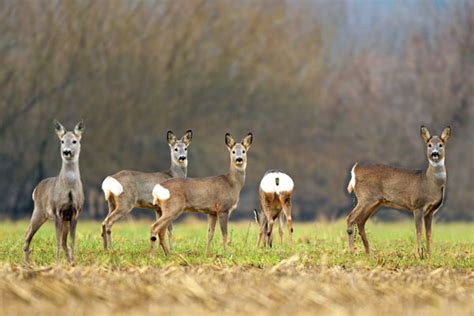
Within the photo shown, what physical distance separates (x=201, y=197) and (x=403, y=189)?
2.39 metres

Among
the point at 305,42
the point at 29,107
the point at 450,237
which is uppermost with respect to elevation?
the point at 305,42

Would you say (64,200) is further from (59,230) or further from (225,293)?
(225,293)

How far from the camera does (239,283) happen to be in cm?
872

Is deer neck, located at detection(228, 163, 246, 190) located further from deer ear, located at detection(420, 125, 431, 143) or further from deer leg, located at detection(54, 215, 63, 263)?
deer leg, located at detection(54, 215, 63, 263)

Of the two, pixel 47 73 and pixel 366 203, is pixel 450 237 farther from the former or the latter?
pixel 47 73

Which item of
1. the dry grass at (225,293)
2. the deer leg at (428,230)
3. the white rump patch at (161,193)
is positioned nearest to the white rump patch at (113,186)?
the white rump patch at (161,193)

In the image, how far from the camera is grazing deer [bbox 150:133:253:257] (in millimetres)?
12398

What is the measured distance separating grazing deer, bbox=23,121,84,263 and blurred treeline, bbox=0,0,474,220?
14.0 metres

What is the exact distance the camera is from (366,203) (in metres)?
13.2

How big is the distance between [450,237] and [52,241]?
6.84 metres

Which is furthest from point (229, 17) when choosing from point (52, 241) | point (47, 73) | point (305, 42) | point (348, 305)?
point (348, 305)

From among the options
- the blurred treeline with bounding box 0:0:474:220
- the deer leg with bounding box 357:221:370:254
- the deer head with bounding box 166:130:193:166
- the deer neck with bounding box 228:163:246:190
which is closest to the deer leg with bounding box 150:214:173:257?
the deer neck with bounding box 228:163:246:190

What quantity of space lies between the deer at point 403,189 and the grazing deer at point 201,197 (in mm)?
1436

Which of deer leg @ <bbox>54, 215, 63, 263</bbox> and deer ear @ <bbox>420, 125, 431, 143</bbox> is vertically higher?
deer ear @ <bbox>420, 125, 431, 143</bbox>
